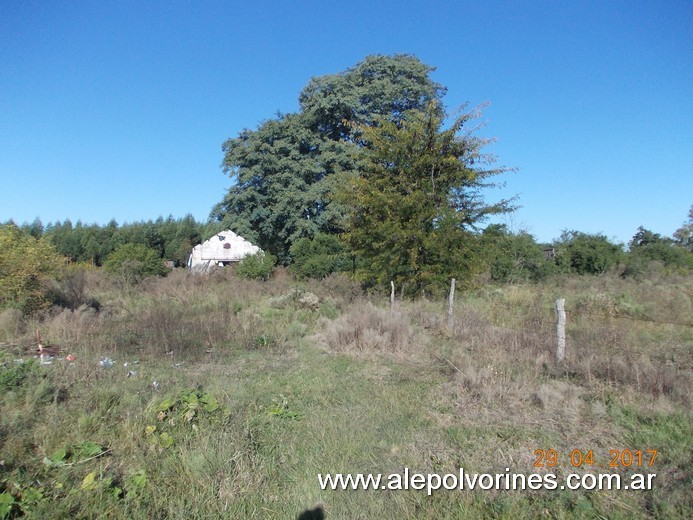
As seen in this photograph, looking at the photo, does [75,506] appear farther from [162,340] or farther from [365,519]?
[162,340]

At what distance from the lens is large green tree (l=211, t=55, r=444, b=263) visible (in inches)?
958

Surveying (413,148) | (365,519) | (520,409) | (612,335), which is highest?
(413,148)

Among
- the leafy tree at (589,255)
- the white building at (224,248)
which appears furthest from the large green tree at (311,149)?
the leafy tree at (589,255)

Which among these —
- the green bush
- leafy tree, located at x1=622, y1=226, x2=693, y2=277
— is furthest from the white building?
leafy tree, located at x1=622, y1=226, x2=693, y2=277

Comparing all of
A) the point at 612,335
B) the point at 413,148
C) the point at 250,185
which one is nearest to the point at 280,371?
the point at 612,335

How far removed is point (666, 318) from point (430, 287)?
6.25m

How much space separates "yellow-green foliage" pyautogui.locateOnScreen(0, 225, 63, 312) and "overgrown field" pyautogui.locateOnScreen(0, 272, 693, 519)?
37.4 inches

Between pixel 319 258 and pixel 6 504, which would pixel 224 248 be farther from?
pixel 6 504

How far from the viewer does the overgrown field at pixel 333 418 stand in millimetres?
3207

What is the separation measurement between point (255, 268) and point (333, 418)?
1599 centimetres

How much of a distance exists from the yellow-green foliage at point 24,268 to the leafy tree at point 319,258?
10.9 m

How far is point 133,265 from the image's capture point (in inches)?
733

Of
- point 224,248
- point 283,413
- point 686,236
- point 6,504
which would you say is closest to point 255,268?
point 224,248

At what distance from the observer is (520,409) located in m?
4.83
